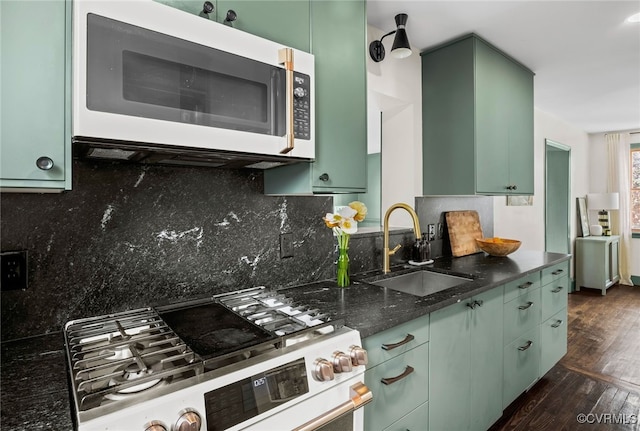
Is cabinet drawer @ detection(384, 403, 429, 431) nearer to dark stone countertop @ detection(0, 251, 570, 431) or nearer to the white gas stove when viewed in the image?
the white gas stove

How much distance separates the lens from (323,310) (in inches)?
53.8

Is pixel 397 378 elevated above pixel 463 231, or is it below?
below

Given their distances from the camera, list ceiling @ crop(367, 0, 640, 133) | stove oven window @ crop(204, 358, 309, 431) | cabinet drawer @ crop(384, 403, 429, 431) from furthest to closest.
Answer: ceiling @ crop(367, 0, 640, 133) → cabinet drawer @ crop(384, 403, 429, 431) → stove oven window @ crop(204, 358, 309, 431)

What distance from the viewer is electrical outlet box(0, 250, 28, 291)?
105cm

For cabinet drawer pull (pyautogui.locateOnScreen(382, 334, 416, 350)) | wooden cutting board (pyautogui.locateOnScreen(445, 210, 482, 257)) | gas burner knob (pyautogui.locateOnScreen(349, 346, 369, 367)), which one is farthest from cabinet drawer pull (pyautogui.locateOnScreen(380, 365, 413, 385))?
wooden cutting board (pyautogui.locateOnScreen(445, 210, 482, 257))

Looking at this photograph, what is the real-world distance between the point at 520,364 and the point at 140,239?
2289mm

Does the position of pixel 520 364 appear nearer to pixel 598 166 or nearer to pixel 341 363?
pixel 341 363

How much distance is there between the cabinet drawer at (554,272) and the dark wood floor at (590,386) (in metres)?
0.78

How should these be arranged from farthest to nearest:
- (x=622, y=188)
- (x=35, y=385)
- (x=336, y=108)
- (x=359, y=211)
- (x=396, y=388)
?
(x=622, y=188) < (x=359, y=211) < (x=336, y=108) < (x=396, y=388) < (x=35, y=385)

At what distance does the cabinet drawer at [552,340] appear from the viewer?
8.02 feet

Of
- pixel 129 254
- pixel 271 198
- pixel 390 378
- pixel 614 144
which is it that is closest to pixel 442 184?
pixel 271 198

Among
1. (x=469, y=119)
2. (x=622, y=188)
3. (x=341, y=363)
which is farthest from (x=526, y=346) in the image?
(x=622, y=188)

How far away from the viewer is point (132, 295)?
4.19 feet

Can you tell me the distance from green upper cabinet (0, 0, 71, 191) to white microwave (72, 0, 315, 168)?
0.05 metres
